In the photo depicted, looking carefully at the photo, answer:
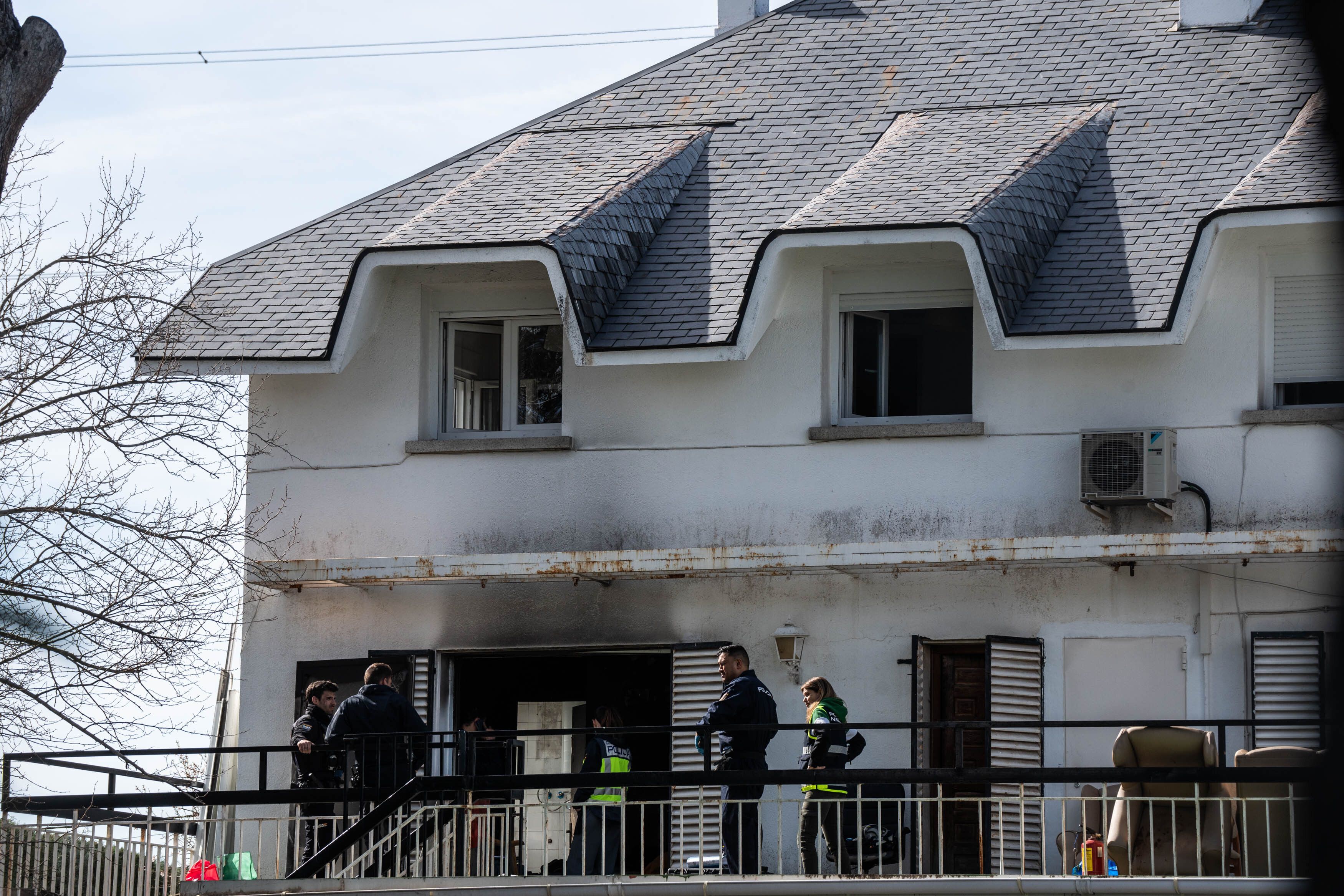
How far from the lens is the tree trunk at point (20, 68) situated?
10.3 meters

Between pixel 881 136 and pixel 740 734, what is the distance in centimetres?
679

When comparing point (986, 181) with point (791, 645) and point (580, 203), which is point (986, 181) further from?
point (791, 645)

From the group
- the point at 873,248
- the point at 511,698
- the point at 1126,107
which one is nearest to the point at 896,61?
the point at 1126,107

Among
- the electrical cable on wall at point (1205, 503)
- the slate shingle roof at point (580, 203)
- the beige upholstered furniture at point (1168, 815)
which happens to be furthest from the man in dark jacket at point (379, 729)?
the electrical cable on wall at point (1205, 503)

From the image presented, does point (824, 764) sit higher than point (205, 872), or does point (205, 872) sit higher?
point (824, 764)

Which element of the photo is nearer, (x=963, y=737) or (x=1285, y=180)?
(x=1285, y=180)

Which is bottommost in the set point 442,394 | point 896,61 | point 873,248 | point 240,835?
→ point 240,835

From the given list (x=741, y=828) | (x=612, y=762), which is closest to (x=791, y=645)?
(x=612, y=762)

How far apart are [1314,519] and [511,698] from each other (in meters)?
6.87

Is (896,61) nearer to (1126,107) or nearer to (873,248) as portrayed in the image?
(1126,107)

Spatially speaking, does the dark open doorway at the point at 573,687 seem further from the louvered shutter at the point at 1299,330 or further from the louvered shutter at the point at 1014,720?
the louvered shutter at the point at 1299,330

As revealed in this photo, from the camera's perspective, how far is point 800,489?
1438 cm

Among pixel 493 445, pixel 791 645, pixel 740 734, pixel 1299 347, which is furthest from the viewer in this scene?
pixel 493 445

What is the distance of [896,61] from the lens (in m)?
17.3
